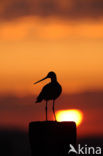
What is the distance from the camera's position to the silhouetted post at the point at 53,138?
13453 millimetres

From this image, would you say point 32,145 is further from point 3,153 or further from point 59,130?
point 3,153

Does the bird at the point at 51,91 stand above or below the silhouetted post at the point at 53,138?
above

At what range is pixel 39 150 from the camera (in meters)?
13.6

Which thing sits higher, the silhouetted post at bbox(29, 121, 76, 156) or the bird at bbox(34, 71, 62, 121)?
the bird at bbox(34, 71, 62, 121)

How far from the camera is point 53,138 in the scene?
13430 millimetres

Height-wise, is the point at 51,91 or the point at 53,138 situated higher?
the point at 51,91

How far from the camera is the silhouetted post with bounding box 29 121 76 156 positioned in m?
13.5

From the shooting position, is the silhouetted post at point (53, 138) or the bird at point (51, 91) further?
the bird at point (51, 91)

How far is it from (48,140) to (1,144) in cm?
7436

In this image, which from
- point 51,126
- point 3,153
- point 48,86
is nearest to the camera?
point 51,126

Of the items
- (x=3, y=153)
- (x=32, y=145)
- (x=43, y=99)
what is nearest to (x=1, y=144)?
(x=3, y=153)

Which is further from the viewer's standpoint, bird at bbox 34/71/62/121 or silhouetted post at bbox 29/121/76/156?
bird at bbox 34/71/62/121

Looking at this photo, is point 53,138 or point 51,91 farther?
point 51,91

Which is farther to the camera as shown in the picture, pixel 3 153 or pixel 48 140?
pixel 3 153
